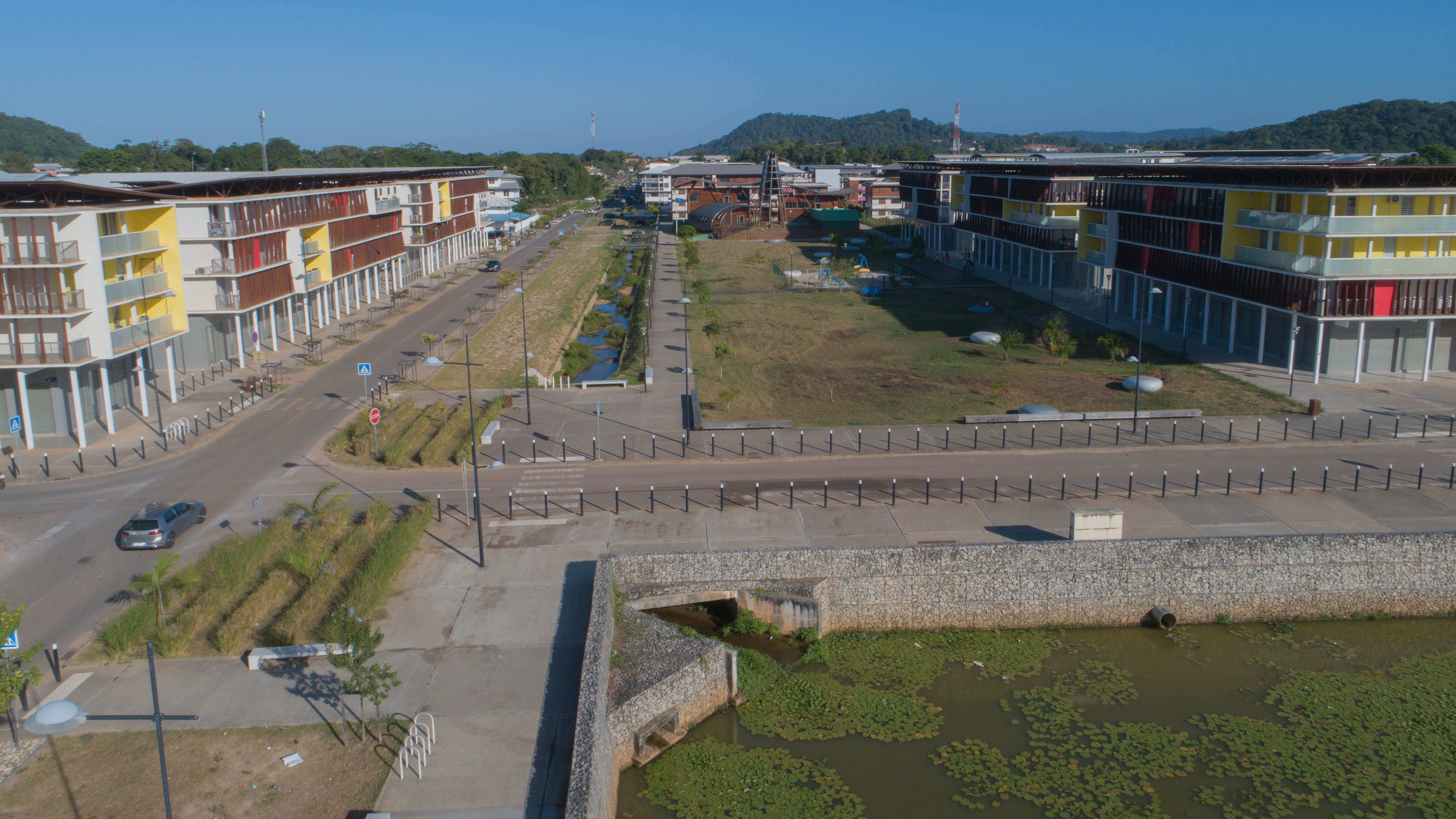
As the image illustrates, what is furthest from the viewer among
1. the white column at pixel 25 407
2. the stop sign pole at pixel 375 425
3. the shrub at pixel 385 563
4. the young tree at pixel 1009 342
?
the young tree at pixel 1009 342

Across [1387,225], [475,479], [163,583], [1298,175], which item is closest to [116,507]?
[163,583]

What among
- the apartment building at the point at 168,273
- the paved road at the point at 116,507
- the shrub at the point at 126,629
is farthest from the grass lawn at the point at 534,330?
the shrub at the point at 126,629

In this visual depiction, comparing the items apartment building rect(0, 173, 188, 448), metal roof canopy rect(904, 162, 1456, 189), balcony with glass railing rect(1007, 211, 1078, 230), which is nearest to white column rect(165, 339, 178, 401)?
apartment building rect(0, 173, 188, 448)

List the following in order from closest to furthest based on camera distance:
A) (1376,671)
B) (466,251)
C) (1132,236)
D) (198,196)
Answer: (1376,671)
(198,196)
(1132,236)
(466,251)

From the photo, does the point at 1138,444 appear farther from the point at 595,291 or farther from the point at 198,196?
Answer: the point at 595,291

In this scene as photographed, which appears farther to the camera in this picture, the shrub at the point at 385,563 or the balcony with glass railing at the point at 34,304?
the balcony with glass railing at the point at 34,304

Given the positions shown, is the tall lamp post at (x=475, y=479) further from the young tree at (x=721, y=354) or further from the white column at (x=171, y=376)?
the young tree at (x=721, y=354)

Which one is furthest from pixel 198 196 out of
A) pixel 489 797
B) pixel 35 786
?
pixel 489 797
